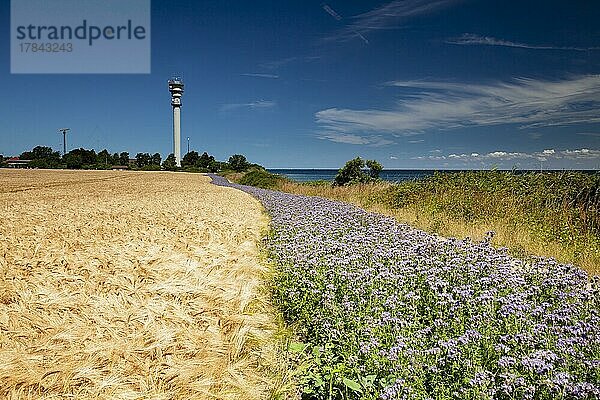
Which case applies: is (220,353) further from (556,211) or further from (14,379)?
(556,211)

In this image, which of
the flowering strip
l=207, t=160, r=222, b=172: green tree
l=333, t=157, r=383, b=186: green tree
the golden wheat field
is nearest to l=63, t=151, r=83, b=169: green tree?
l=207, t=160, r=222, b=172: green tree

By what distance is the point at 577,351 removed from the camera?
8.38ft

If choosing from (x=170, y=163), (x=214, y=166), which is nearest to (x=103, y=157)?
(x=170, y=163)

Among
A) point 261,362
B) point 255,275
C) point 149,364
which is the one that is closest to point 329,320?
point 261,362

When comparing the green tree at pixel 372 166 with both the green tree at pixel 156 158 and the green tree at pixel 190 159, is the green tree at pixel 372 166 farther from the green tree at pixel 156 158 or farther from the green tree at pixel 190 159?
the green tree at pixel 156 158

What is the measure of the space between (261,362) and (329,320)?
58cm

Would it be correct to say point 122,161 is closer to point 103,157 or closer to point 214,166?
point 103,157

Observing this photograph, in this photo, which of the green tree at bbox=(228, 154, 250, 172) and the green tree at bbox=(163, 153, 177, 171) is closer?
the green tree at bbox=(228, 154, 250, 172)

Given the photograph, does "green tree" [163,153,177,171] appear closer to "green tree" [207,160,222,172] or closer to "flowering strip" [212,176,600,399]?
"green tree" [207,160,222,172]

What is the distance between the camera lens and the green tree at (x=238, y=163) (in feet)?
201

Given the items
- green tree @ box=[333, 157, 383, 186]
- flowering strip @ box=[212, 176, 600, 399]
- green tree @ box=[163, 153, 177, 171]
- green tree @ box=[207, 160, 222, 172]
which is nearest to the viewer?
flowering strip @ box=[212, 176, 600, 399]

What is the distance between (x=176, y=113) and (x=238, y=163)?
39.8 meters

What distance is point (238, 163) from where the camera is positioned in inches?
2527

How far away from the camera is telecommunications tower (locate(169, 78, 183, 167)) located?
291 feet
